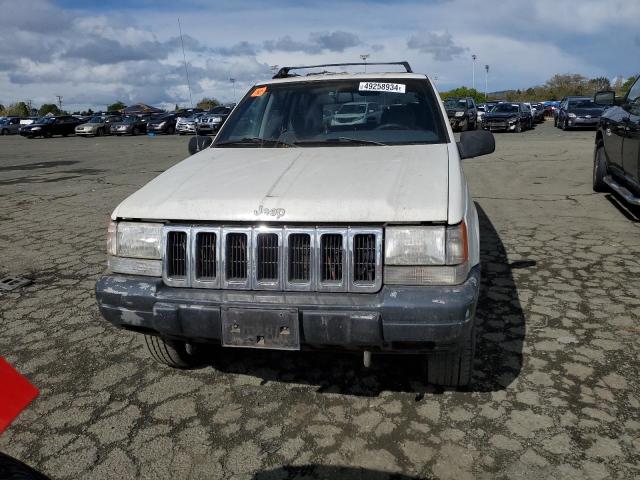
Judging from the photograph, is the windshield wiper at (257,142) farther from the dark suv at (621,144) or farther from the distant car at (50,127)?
the distant car at (50,127)

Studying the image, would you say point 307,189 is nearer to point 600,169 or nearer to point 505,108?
point 600,169

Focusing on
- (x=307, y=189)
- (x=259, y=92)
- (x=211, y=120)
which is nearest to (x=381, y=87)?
(x=259, y=92)

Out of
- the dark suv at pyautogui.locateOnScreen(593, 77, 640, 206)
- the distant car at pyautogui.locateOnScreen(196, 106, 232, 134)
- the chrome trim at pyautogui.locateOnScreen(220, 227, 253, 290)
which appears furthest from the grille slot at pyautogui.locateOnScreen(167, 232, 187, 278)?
the distant car at pyautogui.locateOnScreen(196, 106, 232, 134)

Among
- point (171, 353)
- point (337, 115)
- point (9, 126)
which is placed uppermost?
point (337, 115)

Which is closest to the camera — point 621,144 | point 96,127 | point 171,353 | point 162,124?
point 171,353

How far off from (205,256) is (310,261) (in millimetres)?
528

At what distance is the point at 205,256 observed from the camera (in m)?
2.62

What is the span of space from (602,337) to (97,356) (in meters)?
3.34

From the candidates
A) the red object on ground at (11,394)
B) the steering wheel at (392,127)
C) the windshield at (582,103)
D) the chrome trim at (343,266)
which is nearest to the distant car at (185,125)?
the windshield at (582,103)

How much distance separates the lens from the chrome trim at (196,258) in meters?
2.58

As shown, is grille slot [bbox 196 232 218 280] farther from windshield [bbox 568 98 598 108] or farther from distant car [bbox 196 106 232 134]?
windshield [bbox 568 98 598 108]

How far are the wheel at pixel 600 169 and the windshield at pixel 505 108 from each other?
712 inches

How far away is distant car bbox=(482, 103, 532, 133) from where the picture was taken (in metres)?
24.5

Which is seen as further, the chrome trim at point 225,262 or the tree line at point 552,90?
the tree line at point 552,90
